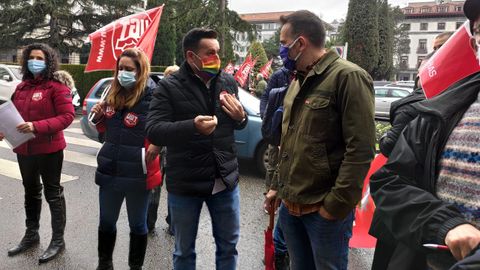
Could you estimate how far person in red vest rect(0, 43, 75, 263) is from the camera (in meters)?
3.55

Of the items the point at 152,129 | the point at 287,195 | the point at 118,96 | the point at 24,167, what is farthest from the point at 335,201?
the point at 24,167

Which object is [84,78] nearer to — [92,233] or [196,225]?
[92,233]

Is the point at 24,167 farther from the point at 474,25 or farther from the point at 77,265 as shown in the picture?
the point at 474,25

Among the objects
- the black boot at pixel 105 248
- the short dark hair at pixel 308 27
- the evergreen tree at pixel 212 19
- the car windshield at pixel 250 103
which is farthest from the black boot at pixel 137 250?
the evergreen tree at pixel 212 19

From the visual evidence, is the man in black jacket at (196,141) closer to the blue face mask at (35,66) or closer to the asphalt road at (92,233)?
the asphalt road at (92,233)

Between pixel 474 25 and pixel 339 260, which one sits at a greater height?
pixel 474 25

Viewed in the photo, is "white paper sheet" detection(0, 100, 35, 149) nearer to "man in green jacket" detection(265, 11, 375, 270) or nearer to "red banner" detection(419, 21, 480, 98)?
"man in green jacket" detection(265, 11, 375, 270)

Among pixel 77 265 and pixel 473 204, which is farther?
pixel 77 265

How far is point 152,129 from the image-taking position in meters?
2.52

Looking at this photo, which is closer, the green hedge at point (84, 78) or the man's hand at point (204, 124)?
the man's hand at point (204, 124)

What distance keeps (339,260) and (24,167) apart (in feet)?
9.54

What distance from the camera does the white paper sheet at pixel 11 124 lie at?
135 inches

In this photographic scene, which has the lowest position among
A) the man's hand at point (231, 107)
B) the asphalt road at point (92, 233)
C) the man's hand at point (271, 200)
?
the asphalt road at point (92, 233)

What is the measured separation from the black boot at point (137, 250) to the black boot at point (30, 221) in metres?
1.21
